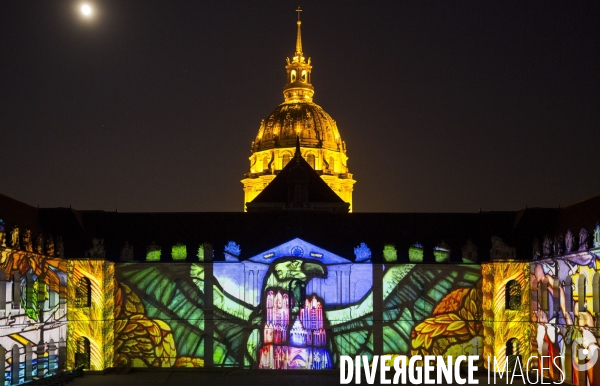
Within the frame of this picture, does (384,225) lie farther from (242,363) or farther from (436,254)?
(242,363)

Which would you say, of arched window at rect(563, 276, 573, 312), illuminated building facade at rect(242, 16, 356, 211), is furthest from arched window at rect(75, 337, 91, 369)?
illuminated building facade at rect(242, 16, 356, 211)

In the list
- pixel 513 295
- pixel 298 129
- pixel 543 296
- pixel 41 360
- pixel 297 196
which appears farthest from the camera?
pixel 298 129

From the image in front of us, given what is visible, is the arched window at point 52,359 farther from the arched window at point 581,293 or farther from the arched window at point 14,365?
the arched window at point 581,293

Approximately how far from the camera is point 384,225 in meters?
92.3

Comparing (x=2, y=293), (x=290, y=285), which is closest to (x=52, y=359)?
(x=2, y=293)

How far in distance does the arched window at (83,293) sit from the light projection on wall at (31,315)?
1.57 meters

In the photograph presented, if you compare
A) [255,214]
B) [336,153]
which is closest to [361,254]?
[255,214]

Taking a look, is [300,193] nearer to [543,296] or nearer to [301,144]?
[543,296]

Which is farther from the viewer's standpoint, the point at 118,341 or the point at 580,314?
the point at 118,341

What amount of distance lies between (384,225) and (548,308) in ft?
53.9

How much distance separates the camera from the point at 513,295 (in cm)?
8606

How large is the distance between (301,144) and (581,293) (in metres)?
70.7

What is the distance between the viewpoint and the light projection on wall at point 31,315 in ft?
233

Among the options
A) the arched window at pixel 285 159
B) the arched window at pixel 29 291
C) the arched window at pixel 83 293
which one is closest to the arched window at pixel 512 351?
the arched window at pixel 83 293
